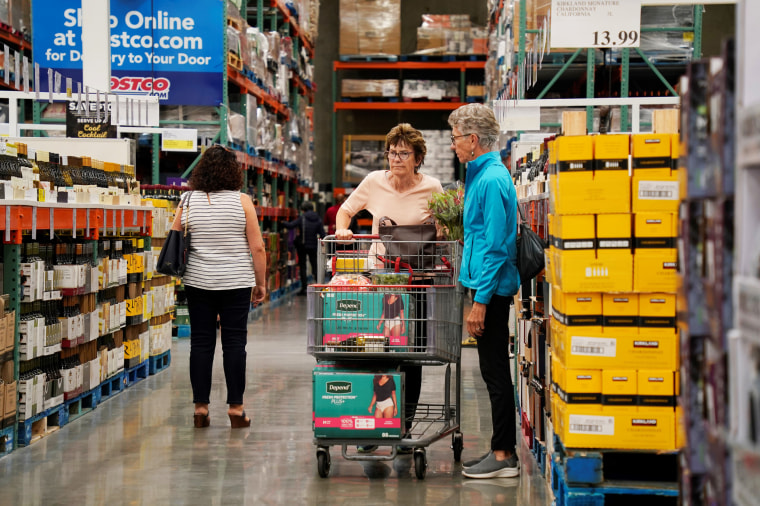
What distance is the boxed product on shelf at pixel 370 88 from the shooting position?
19812mm

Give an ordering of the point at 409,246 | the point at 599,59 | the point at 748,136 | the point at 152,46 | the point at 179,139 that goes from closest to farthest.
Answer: the point at 748,136, the point at 409,246, the point at 179,139, the point at 152,46, the point at 599,59

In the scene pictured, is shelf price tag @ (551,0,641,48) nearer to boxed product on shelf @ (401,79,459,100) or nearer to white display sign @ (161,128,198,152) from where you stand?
white display sign @ (161,128,198,152)

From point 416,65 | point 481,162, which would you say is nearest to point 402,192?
point 481,162

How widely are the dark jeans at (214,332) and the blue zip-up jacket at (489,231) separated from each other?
69.5 inches

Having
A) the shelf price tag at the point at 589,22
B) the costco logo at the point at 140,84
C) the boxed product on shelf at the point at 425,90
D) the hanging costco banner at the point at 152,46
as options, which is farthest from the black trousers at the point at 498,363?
the boxed product on shelf at the point at 425,90

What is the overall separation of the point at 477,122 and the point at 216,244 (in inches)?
77.3

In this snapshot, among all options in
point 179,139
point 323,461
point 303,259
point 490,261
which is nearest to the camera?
point 490,261

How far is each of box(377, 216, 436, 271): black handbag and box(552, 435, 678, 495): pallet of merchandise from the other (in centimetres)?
134

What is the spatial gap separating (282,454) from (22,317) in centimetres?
173

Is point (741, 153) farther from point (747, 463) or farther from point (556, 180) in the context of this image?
point (556, 180)

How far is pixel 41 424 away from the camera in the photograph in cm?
A: 553

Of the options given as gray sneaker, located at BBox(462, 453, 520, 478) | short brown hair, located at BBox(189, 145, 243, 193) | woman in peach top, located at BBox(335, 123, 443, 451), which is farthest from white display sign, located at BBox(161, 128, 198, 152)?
gray sneaker, located at BBox(462, 453, 520, 478)

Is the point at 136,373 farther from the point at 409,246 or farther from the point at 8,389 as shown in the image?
the point at 409,246

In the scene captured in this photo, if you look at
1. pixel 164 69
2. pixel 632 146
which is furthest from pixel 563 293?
pixel 164 69
